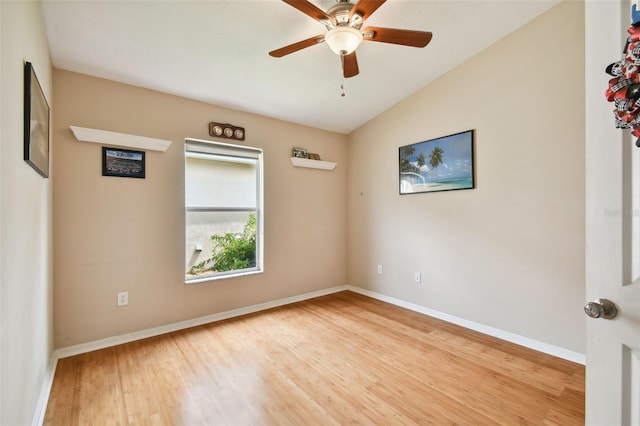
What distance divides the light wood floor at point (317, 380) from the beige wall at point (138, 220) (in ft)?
1.11

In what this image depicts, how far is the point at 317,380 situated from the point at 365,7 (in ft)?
8.18

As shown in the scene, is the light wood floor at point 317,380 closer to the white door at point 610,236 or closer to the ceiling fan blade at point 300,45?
the white door at point 610,236

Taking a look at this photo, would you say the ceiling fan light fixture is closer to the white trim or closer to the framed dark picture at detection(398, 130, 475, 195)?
the framed dark picture at detection(398, 130, 475, 195)

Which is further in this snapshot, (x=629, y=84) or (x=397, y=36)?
(x=397, y=36)

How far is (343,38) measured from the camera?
188cm

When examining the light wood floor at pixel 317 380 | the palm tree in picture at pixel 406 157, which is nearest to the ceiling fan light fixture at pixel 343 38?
the palm tree in picture at pixel 406 157

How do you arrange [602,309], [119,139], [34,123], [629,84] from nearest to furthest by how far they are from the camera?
[629,84], [602,309], [34,123], [119,139]

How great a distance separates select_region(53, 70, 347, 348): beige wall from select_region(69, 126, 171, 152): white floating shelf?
74mm

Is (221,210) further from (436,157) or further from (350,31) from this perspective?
(436,157)

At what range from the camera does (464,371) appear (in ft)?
7.27

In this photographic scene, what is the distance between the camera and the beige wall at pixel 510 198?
2.37 m

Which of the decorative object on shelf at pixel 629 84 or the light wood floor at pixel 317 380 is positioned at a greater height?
the decorative object on shelf at pixel 629 84

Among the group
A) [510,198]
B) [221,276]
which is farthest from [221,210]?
[510,198]

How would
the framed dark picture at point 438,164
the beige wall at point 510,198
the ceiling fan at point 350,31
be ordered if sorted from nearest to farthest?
1. the ceiling fan at point 350,31
2. the beige wall at point 510,198
3. the framed dark picture at point 438,164
